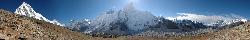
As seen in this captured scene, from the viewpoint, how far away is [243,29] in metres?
90.1

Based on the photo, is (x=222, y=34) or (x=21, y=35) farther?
(x=222, y=34)

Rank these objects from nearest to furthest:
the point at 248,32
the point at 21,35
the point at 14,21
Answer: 1. the point at 21,35
2. the point at 14,21
3. the point at 248,32

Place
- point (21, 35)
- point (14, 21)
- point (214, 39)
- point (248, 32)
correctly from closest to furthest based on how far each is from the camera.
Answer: point (21, 35), point (14, 21), point (248, 32), point (214, 39)

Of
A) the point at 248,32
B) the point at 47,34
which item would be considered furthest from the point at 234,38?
the point at 47,34

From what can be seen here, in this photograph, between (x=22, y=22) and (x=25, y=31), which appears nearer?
(x=25, y=31)

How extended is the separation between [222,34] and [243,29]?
6.12 meters

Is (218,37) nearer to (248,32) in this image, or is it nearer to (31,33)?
(248,32)

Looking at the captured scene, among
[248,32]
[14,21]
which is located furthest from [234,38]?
[14,21]

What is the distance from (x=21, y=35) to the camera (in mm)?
64062

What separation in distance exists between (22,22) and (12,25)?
17.5 feet

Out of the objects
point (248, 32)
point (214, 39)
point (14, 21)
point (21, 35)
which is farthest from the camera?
point (214, 39)

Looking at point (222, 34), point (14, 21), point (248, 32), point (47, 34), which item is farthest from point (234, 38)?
point (14, 21)

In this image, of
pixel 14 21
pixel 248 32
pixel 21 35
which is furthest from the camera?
pixel 248 32

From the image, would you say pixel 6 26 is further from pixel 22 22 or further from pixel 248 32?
pixel 248 32
